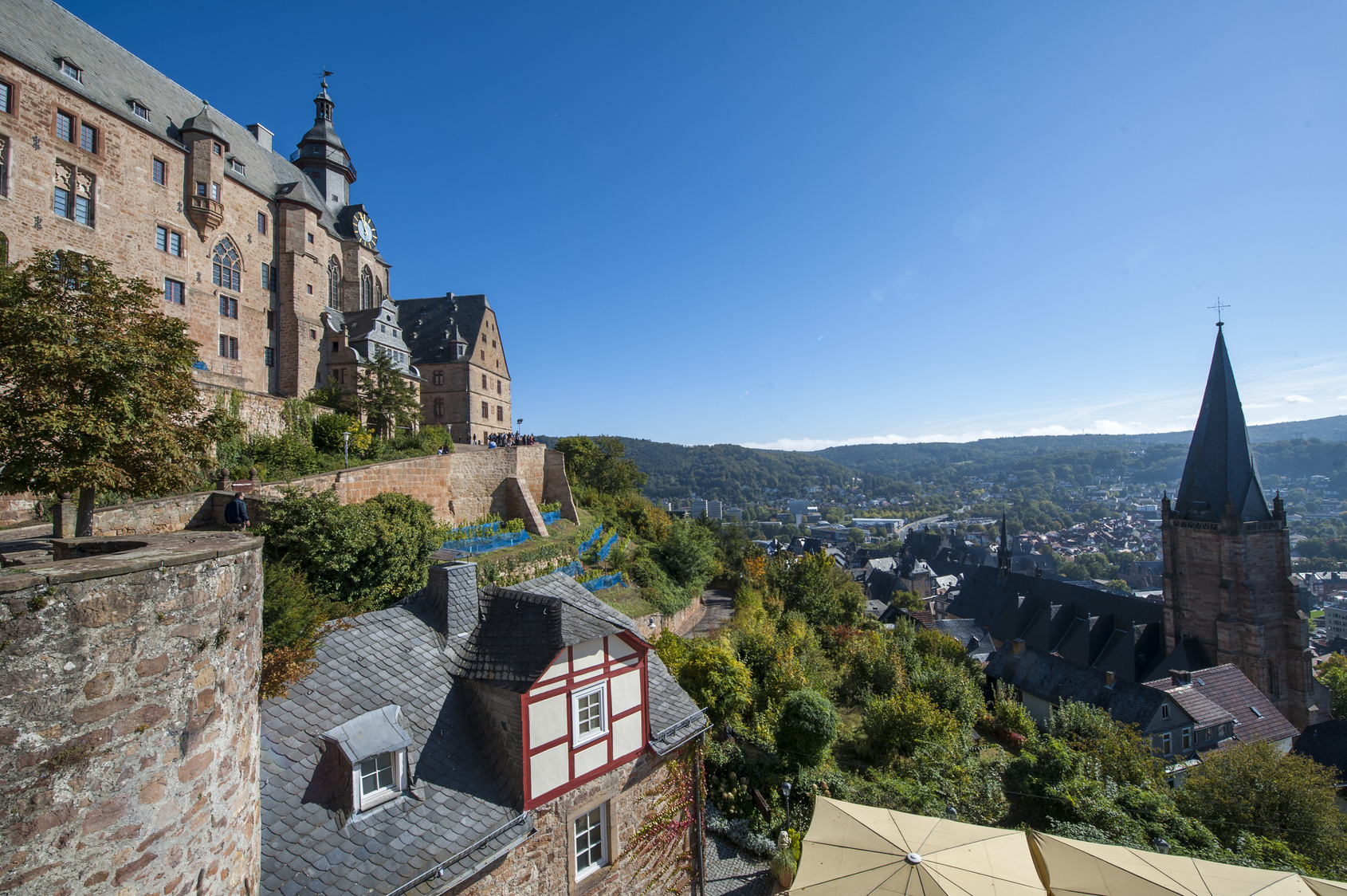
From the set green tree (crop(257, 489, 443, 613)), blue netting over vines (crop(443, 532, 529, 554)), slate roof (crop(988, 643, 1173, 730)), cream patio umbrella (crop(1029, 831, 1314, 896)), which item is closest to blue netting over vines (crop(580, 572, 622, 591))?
blue netting over vines (crop(443, 532, 529, 554))

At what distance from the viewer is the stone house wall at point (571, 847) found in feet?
26.4

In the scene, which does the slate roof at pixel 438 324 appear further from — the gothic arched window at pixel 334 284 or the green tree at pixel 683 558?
the green tree at pixel 683 558

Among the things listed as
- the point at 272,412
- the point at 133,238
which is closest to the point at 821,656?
the point at 272,412

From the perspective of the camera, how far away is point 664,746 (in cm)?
1032

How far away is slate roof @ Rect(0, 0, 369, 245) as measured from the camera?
1950 cm

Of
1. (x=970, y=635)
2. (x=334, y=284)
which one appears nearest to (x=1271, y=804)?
(x=970, y=635)

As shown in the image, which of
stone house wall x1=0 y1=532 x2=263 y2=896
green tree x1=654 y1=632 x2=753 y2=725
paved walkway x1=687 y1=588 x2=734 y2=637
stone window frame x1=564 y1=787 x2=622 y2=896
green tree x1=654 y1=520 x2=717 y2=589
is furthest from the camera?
green tree x1=654 y1=520 x2=717 y2=589

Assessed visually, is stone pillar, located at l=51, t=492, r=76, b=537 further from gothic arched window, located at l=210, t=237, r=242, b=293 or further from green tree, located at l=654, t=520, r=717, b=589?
green tree, located at l=654, t=520, r=717, b=589

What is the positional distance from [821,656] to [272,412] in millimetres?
23703

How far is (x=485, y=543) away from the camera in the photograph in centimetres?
2062

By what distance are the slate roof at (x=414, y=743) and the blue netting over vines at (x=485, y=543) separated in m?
9.41

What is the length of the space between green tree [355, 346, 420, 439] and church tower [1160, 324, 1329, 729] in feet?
143

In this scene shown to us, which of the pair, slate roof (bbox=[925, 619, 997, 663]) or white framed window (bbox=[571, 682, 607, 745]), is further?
A: slate roof (bbox=[925, 619, 997, 663])

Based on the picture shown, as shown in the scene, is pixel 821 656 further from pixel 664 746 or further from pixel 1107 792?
pixel 664 746
